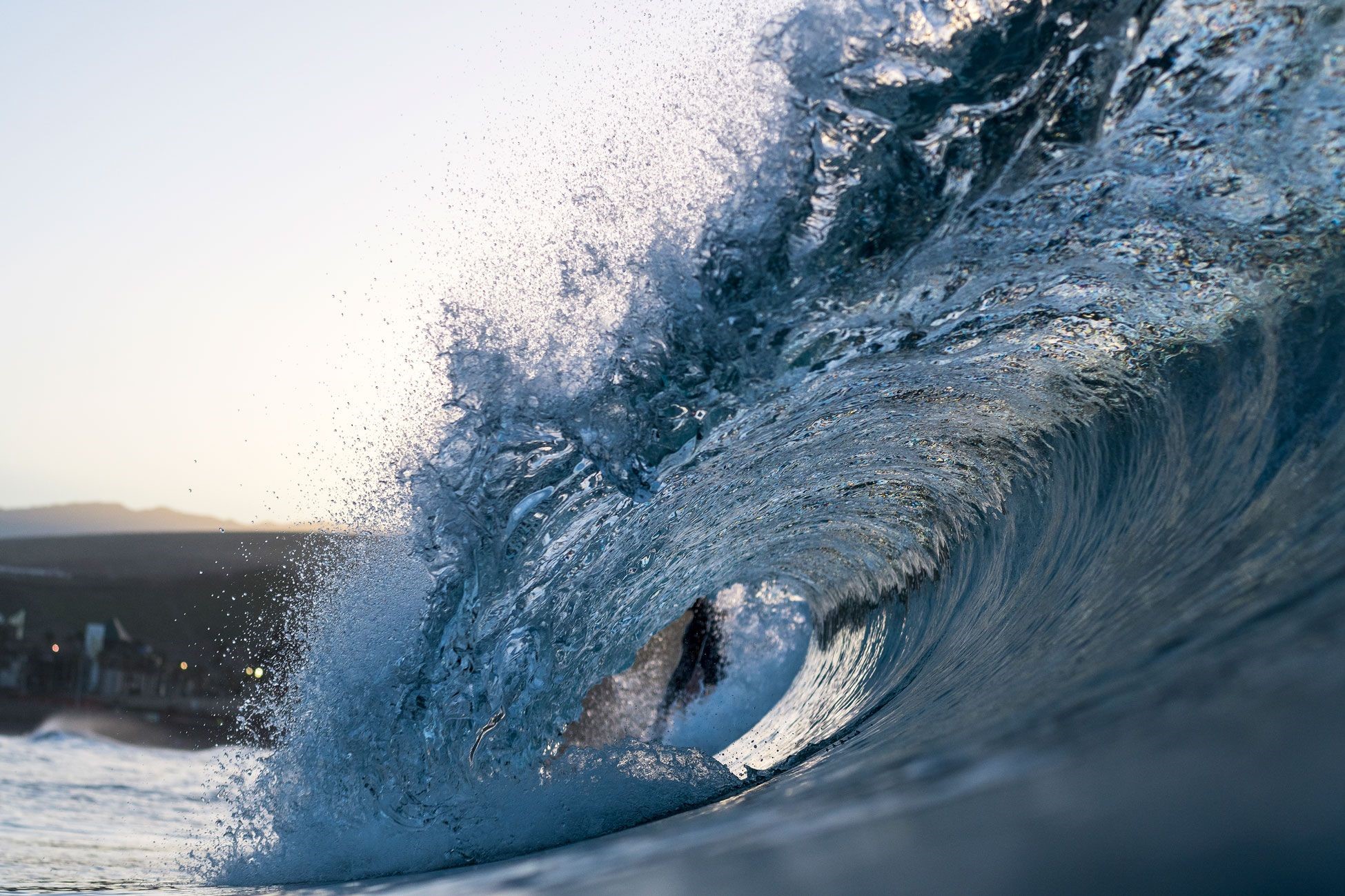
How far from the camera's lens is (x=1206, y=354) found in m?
1.70

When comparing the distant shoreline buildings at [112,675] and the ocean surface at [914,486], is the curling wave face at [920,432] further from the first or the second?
the distant shoreline buildings at [112,675]

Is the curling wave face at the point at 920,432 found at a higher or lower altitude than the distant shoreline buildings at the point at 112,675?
higher

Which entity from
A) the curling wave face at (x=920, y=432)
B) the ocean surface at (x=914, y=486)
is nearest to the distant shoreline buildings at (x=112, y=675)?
the ocean surface at (x=914, y=486)

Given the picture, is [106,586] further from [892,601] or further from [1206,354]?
[1206,354]

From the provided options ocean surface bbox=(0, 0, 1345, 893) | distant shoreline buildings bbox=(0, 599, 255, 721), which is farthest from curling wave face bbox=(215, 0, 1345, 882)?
distant shoreline buildings bbox=(0, 599, 255, 721)

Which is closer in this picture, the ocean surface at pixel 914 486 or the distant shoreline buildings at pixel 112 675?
the ocean surface at pixel 914 486

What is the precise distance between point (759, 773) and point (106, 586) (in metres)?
12.6

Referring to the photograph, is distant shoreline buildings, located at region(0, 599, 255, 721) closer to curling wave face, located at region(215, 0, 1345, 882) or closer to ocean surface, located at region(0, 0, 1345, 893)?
ocean surface, located at region(0, 0, 1345, 893)

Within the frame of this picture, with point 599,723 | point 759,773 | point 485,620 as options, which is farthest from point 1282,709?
point 599,723

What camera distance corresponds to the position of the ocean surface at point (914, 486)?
47cm

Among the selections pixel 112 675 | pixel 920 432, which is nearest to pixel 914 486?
pixel 920 432

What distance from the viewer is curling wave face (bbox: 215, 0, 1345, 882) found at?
1177 millimetres

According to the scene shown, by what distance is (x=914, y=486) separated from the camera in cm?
262

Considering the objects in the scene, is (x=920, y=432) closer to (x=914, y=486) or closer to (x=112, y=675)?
(x=914, y=486)
